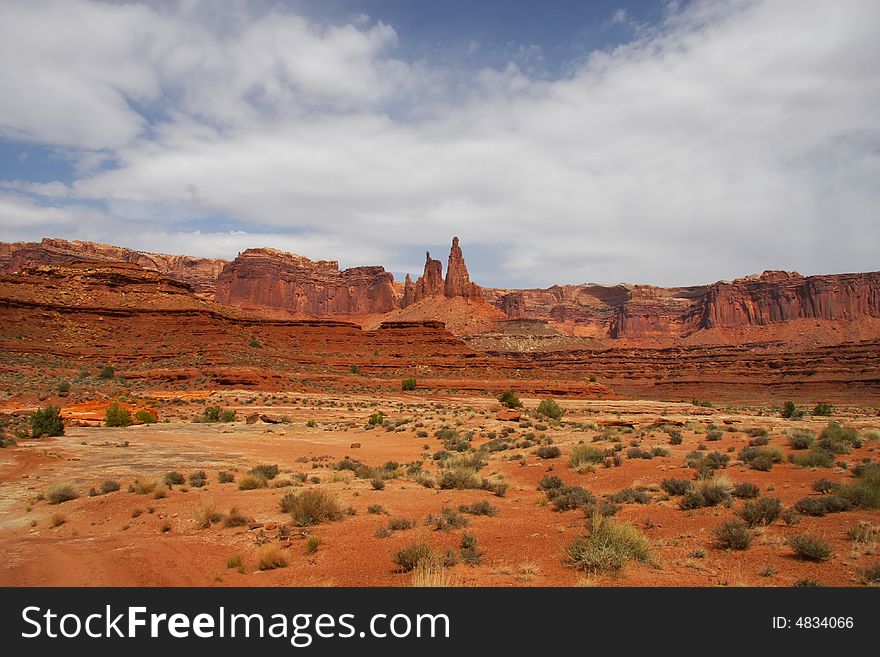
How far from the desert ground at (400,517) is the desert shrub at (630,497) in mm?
25

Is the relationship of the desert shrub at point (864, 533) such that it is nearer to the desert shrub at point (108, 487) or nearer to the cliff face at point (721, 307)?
the desert shrub at point (108, 487)

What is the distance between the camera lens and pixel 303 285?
172500 mm

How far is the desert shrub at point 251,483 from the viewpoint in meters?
12.5

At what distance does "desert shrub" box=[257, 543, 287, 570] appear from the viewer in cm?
709

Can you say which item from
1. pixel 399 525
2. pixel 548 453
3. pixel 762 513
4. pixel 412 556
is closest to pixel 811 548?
pixel 762 513

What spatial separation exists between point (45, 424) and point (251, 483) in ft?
48.4

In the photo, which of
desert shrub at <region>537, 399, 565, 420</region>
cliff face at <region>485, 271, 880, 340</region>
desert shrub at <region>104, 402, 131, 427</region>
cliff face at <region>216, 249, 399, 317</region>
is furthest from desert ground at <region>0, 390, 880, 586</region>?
cliff face at <region>216, 249, 399, 317</region>

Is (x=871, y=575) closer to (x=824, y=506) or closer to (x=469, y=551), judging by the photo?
(x=824, y=506)

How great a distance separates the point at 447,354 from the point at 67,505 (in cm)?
6896

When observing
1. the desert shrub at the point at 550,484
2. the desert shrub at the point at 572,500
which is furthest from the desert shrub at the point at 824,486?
the desert shrub at the point at 550,484

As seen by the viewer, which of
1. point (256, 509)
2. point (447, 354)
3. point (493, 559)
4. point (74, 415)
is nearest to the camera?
point (493, 559)
